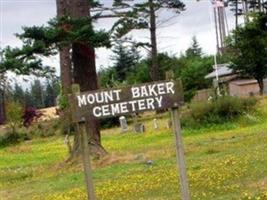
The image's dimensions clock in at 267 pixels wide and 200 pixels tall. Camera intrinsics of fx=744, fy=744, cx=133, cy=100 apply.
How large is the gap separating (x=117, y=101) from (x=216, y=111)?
79.5 ft

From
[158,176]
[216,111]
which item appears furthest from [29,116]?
[158,176]

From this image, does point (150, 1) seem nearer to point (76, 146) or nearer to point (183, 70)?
point (183, 70)

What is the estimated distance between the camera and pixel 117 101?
10.2m

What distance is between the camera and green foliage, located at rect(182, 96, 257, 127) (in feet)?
110

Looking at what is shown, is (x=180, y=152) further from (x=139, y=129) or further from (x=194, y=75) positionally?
(x=194, y=75)

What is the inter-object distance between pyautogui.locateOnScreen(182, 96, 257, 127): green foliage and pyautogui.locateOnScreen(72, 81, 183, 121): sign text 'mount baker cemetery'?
2331cm

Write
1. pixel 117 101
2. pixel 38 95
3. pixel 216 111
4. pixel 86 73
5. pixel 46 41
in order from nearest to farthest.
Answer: pixel 117 101 < pixel 46 41 < pixel 86 73 < pixel 216 111 < pixel 38 95

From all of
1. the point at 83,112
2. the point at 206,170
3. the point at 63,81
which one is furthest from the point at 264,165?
the point at 63,81

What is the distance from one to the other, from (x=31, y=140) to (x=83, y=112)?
1367 inches

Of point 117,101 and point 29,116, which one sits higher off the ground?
point 29,116

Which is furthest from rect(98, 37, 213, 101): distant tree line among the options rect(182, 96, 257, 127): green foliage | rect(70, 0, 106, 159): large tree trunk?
rect(70, 0, 106, 159): large tree trunk

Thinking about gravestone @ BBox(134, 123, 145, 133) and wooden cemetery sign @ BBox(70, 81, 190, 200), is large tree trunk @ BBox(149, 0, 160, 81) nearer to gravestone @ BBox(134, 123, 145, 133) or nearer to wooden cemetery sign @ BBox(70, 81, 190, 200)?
gravestone @ BBox(134, 123, 145, 133)

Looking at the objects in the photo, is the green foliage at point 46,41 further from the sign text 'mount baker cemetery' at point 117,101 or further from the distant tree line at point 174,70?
the distant tree line at point 174,70

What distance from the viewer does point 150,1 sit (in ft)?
171
